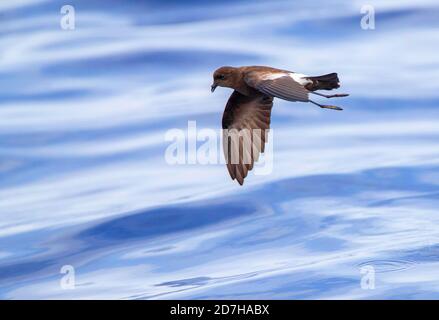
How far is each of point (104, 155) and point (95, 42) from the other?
3639 millimetres

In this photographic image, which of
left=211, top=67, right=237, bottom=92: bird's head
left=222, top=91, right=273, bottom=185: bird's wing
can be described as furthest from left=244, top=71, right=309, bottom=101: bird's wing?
left=222, top=91, right=273, bottom=185: bird's wing

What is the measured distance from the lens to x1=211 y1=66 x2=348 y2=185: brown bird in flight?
29.6ft

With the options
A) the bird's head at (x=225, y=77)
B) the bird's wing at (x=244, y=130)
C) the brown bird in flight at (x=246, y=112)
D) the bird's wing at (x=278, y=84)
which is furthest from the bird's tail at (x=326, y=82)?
the bird's wing at (x=244, y=130)

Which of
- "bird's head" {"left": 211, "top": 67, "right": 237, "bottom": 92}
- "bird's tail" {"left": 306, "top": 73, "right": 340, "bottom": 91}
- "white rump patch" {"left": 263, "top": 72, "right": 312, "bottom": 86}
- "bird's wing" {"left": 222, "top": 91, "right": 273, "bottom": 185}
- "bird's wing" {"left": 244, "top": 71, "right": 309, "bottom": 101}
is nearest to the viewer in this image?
"bird's wing" {"left": 244, "top": 71, "right": 309, "bottom": 101}

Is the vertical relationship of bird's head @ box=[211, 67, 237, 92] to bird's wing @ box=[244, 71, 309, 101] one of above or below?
above

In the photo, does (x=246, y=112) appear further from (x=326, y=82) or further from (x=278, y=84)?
(x=278, y=84)

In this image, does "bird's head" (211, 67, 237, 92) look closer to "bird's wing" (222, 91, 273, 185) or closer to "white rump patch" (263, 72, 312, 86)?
"bird's wing" (222, 91, 273, 185)

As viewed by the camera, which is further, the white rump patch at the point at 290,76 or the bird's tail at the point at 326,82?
the bird's tail at the point at 326,82

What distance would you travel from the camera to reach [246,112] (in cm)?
991

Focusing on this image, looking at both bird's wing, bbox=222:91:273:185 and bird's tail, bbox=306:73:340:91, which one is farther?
bird's wing, bbox=222:91:273:185

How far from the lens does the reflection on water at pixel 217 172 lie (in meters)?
11.7

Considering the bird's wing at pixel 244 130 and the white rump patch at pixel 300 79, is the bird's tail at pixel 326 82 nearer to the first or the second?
the white rump patch at pixel 300 79

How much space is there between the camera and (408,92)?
16250 mm

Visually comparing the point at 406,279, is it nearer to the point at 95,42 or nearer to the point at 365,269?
the point at 365,269
